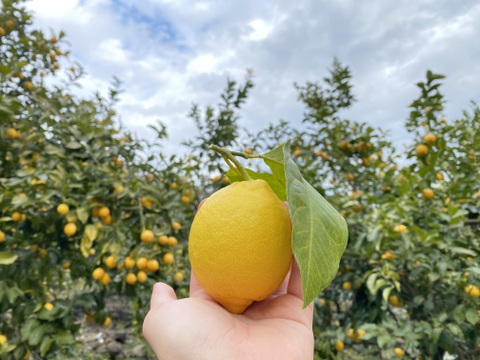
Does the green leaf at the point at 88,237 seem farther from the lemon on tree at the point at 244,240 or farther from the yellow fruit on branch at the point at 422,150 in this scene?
the yellow fruit on branch at the point at 422,150

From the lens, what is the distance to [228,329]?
0.83 m

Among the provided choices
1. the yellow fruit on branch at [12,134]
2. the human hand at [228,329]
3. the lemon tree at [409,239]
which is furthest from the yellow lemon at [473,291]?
the yellow fruit on branch at [12,134]

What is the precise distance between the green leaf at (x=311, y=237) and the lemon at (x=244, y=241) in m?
0.12

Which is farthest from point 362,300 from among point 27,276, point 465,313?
point 27,276

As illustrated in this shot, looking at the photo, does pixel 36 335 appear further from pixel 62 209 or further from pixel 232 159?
pixel 232 159

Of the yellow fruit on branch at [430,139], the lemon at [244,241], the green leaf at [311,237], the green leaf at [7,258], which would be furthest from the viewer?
the yellow fruit on branch at [430,139]

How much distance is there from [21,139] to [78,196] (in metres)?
0.76

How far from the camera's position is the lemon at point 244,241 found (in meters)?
0.76

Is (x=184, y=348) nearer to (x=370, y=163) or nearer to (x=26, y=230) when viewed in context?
(x=26, y=230)

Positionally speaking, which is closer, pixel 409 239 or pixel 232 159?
pixel 232 159

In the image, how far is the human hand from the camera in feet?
2.63

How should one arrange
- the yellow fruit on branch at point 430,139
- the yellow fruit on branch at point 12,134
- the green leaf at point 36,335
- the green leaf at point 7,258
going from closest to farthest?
the green leaf at point 7,258
the green leaf at point 36,335
the yellow fruit on branch at point 430,139
the yellow fruit on branch at point 12,134

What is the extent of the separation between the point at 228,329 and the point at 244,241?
0.72 feet

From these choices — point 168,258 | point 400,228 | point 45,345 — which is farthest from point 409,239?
point 45,345
